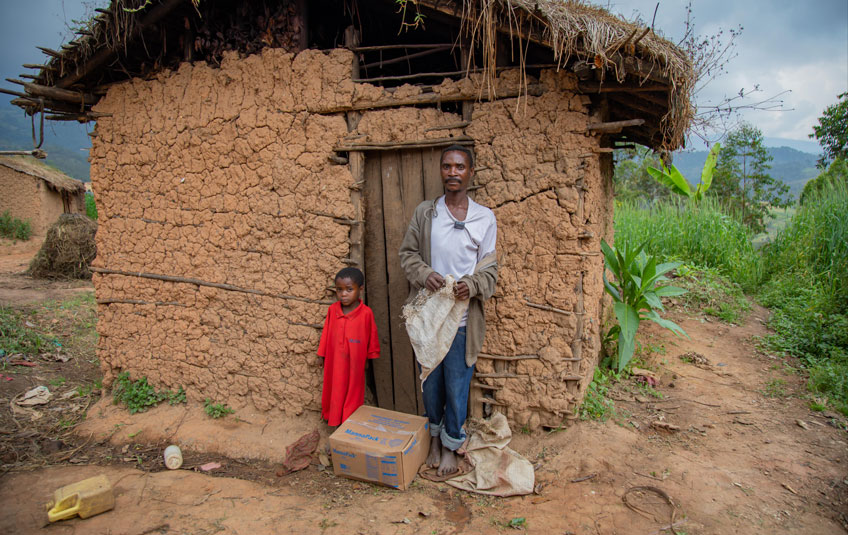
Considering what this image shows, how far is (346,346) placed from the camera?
329cm

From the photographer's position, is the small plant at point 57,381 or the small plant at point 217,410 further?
the small plant at point 57,381

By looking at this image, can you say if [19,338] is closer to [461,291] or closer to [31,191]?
[461,291]

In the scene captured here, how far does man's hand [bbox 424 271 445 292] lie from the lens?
276 cm

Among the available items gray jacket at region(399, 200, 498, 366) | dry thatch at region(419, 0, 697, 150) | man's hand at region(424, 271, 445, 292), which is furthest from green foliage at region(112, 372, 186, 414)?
dry thatch at region(419, 0, 697, 150)

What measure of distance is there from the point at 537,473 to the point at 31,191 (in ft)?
51.2

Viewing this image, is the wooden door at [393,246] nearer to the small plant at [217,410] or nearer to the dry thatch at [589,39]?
the dry thatch at [589,39]

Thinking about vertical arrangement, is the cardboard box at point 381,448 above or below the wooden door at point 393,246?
below

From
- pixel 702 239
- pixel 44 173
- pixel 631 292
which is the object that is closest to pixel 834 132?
pixel 702 239

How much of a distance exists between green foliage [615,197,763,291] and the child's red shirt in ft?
17.2

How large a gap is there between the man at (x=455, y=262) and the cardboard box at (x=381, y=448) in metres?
0.19

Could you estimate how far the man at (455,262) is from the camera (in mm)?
2838

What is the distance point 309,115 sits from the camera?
11.6 ft

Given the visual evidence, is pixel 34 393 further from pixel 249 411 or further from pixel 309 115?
pixel 309 115

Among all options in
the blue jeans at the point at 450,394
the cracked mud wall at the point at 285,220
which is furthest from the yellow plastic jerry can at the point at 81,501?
the blue jeans at the point at 450,394
